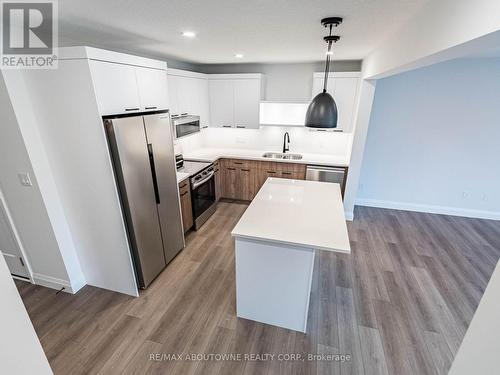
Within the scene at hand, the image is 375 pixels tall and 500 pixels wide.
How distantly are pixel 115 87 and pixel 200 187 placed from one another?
194 centimetres

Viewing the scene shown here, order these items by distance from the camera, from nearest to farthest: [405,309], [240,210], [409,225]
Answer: [405,309], [409,225], [240,210]

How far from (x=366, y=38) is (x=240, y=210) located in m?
3.12

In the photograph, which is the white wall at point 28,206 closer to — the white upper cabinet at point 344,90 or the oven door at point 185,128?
the oven door at point 185,128

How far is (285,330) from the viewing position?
218 centimetres

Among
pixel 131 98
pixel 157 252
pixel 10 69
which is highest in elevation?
pixel 10 69

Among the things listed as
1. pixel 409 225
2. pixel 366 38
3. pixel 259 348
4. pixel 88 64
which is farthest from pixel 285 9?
pixel 409 225

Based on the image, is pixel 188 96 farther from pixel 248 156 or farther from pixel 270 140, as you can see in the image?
pixel 270 140

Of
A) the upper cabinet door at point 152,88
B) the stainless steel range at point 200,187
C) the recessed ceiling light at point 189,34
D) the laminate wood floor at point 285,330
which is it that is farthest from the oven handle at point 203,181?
the recessed ceiling light at point 189,34

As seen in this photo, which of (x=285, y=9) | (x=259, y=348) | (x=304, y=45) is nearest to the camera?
(x=285, y=9)

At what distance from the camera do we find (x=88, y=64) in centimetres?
175

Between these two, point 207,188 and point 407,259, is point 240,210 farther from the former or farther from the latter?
point 407,259

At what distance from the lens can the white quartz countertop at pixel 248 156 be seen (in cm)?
403

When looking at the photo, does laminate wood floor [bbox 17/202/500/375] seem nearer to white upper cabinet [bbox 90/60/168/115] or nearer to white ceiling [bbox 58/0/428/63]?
white upper cabinet [bbox 90/60/168/115]

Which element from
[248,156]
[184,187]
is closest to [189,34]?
[184,187]
